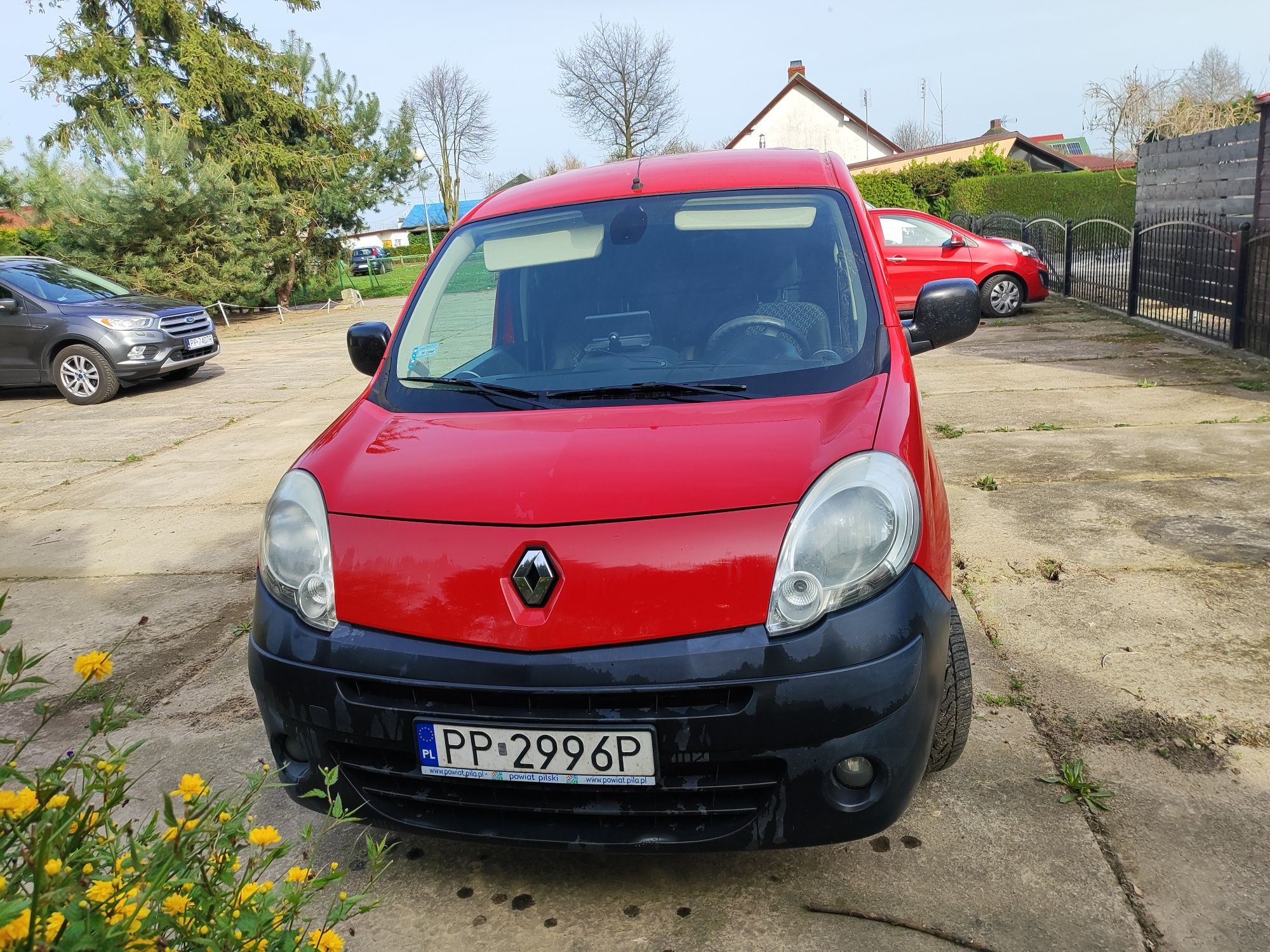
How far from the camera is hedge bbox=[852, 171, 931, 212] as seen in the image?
36.2 m

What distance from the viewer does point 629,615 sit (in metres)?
2.12

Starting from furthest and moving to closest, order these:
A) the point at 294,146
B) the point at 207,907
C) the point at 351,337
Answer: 1. the point at 294,146
2. the point at 351,337
3. the point at 207,907

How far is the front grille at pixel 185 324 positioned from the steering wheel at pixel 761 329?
1101 cm

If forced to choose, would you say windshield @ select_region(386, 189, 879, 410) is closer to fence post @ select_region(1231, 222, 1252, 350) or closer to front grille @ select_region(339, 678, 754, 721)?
front grille @ select_region(339, 678, 754, 721)

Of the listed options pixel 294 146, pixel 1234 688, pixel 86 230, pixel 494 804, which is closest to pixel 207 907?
pixel 494 804

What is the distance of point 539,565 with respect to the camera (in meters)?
2.17

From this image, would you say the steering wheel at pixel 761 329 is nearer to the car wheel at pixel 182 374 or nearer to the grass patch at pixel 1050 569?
the grass patch at pixel 1050 569

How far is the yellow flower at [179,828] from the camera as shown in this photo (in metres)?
1.38

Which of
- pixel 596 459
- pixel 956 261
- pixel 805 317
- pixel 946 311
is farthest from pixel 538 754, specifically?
pixel 956 261

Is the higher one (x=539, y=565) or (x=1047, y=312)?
(x=539, y=565)

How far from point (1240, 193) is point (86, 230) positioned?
2009cm

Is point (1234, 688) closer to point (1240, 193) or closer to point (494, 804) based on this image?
point (494, 804)

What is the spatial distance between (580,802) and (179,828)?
39.2 inches

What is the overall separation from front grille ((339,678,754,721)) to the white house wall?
5454cm
